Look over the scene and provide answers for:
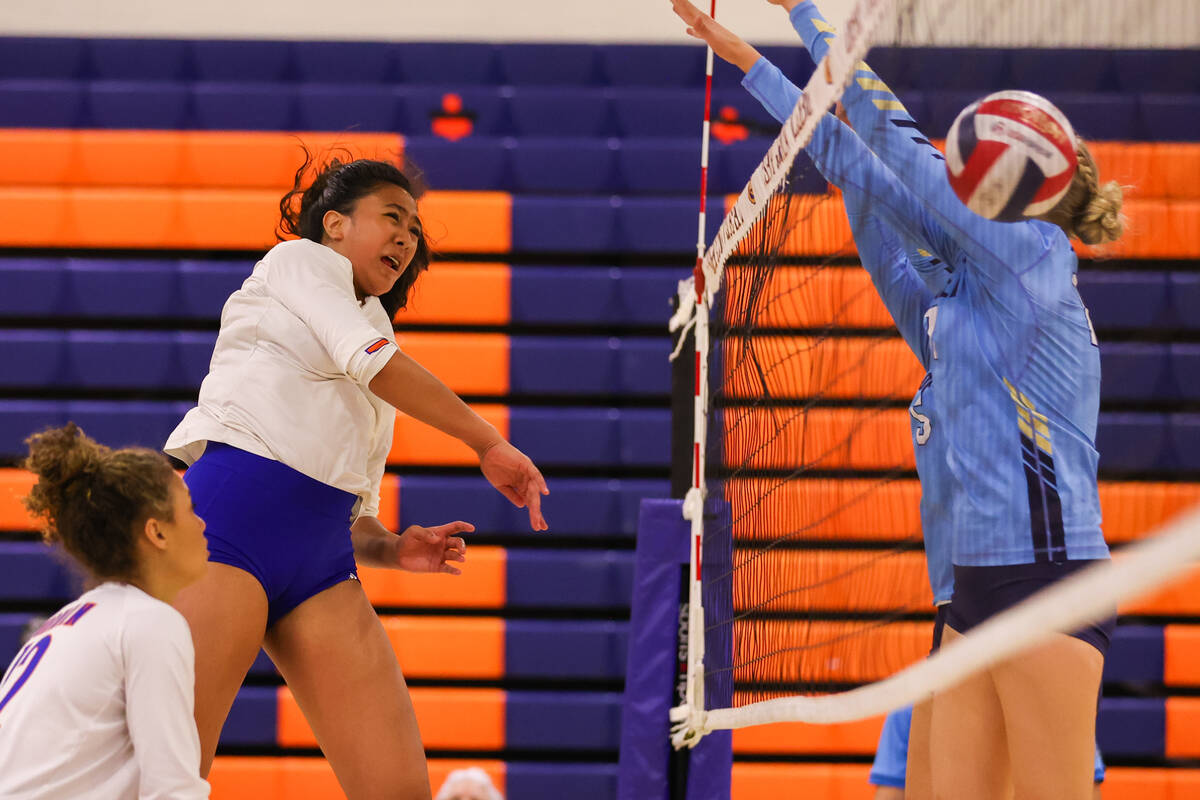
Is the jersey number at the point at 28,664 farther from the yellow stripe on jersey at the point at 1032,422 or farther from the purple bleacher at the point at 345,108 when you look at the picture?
the purple bleacher at the point at 345,108

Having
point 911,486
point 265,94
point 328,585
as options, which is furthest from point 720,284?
point 265,94

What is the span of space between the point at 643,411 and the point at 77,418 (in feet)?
8.02

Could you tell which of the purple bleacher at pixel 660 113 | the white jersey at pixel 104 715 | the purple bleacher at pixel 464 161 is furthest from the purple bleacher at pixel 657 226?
the white jersey at pixel 104 715

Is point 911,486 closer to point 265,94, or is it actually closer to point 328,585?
point 328,585

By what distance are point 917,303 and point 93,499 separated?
5.01 ft

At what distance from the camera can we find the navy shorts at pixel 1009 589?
1764 mm

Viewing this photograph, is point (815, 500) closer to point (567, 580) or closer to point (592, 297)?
point (567, 580)

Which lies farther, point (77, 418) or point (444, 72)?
point (444, 72)

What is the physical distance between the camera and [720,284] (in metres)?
3.21

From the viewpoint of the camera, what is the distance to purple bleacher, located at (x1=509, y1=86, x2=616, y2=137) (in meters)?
5.27

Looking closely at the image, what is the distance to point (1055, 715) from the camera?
1.74m

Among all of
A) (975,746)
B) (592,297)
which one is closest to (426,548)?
(975,746)

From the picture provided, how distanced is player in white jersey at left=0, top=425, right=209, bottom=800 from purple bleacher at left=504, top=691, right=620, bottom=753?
10.7ft

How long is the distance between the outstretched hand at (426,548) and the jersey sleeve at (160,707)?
2.66 ft
